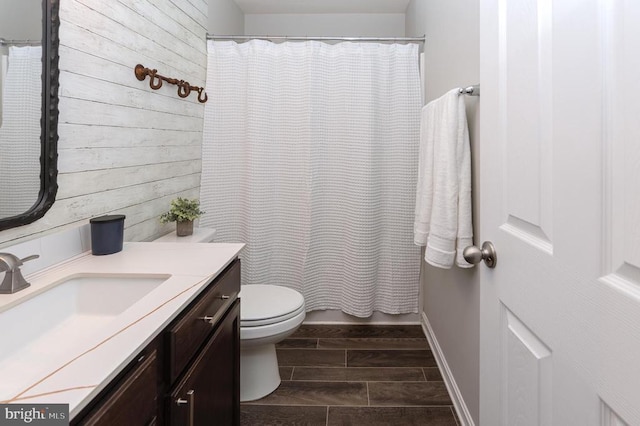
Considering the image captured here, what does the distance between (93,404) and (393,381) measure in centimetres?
171

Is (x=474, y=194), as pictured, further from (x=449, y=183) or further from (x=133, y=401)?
(x=133, y=401)

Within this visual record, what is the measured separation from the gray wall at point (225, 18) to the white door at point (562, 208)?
207 cm

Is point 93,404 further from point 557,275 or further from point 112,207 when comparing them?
point 112,207

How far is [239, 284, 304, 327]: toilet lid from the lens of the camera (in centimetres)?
176

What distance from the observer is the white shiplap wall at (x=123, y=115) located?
1305 millimetres

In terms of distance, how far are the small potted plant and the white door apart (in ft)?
4.66

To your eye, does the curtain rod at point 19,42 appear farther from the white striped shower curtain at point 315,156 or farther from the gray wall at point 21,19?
the white striped shower curtain at point 315,156

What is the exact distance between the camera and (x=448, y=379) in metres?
1.98

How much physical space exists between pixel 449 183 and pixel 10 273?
4.84 feet

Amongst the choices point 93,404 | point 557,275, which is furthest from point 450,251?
point 93,404

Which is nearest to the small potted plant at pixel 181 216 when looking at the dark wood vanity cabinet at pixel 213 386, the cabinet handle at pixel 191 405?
the dark wood vanity cabinet at pixel 213 386

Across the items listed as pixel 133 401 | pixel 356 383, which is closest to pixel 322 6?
pixel 356 383

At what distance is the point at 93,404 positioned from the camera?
1.95 feet

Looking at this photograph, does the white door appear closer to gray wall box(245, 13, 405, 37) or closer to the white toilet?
the white toilet
